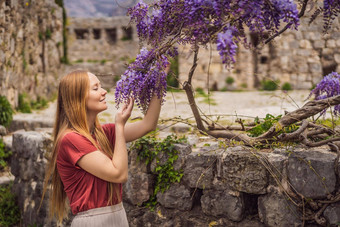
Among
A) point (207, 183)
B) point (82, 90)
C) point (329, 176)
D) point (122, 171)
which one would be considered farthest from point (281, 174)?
point (82, 90)

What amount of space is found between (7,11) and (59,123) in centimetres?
568

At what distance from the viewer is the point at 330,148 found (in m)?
2.94

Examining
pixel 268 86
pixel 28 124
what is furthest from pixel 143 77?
pixel 268 86

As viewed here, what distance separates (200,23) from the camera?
1917mm

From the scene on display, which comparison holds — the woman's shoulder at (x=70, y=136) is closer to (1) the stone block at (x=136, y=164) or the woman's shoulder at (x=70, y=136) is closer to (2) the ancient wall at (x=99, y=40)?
(1) the stone block at (x=136, y=164)

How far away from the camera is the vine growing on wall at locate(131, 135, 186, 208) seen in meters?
3.31

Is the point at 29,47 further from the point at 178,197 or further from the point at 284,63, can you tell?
the point at 284,63

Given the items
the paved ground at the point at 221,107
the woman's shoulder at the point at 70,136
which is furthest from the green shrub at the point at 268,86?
the woman's shoulder at the point at 70,136

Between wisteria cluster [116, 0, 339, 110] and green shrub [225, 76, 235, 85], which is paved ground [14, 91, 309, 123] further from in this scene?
wisteria cluster [116, 0, 339, 110]

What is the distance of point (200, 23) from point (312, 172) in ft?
4.50

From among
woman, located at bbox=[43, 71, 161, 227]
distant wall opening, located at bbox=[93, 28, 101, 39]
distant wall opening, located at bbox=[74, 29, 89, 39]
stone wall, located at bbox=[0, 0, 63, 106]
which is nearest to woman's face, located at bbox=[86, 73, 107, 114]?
woman, located at bbox=[43, 71, 161, 227]

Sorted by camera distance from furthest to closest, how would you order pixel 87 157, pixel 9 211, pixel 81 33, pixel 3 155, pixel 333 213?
1. pixel 81 33
2. pixel 3 155
3. pixel 9 211
4. pixel 333 213
5. pixel 87 157

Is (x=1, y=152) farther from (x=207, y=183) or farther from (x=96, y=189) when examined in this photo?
(x=96, y=189)


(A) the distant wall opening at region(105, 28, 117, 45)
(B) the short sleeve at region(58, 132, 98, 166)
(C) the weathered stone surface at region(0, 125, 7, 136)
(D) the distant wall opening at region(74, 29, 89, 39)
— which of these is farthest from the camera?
(A) the distant wall opening at region(105, 28, 117, 45)
